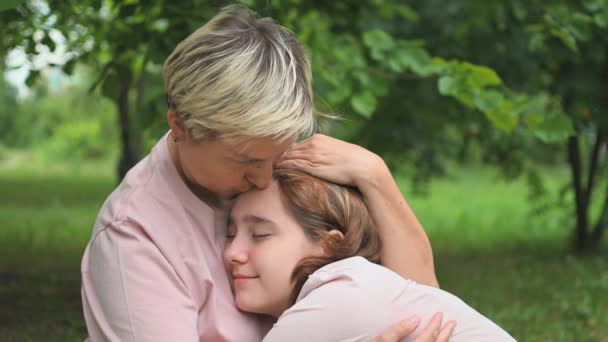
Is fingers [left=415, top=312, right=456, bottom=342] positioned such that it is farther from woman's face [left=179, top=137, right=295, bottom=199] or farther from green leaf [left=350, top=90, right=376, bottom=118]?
green leaf [left=350, top=90, right=376, bottom=118]

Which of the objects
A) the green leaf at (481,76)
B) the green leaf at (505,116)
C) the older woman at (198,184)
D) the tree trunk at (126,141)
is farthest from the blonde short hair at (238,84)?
the tree trunk at (126,141)

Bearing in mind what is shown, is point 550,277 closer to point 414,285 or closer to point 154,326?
point 414,285

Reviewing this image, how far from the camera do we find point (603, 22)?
469 cm

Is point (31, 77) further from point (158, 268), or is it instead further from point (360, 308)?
point (360, 308)

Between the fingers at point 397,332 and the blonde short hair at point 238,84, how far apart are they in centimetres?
55

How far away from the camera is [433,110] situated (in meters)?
6.65

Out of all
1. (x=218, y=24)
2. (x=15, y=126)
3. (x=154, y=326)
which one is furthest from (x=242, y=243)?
(x=15, y=126)

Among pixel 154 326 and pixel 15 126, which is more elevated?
pixel 154 326

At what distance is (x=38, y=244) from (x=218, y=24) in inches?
205

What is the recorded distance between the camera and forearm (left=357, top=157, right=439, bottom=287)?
2697mm

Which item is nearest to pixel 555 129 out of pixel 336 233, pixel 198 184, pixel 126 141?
pixel 336 233

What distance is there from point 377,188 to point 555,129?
5.68ft

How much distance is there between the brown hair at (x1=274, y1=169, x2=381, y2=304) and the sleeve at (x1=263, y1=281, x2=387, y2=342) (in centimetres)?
22

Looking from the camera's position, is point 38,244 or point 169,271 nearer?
point 169,271
